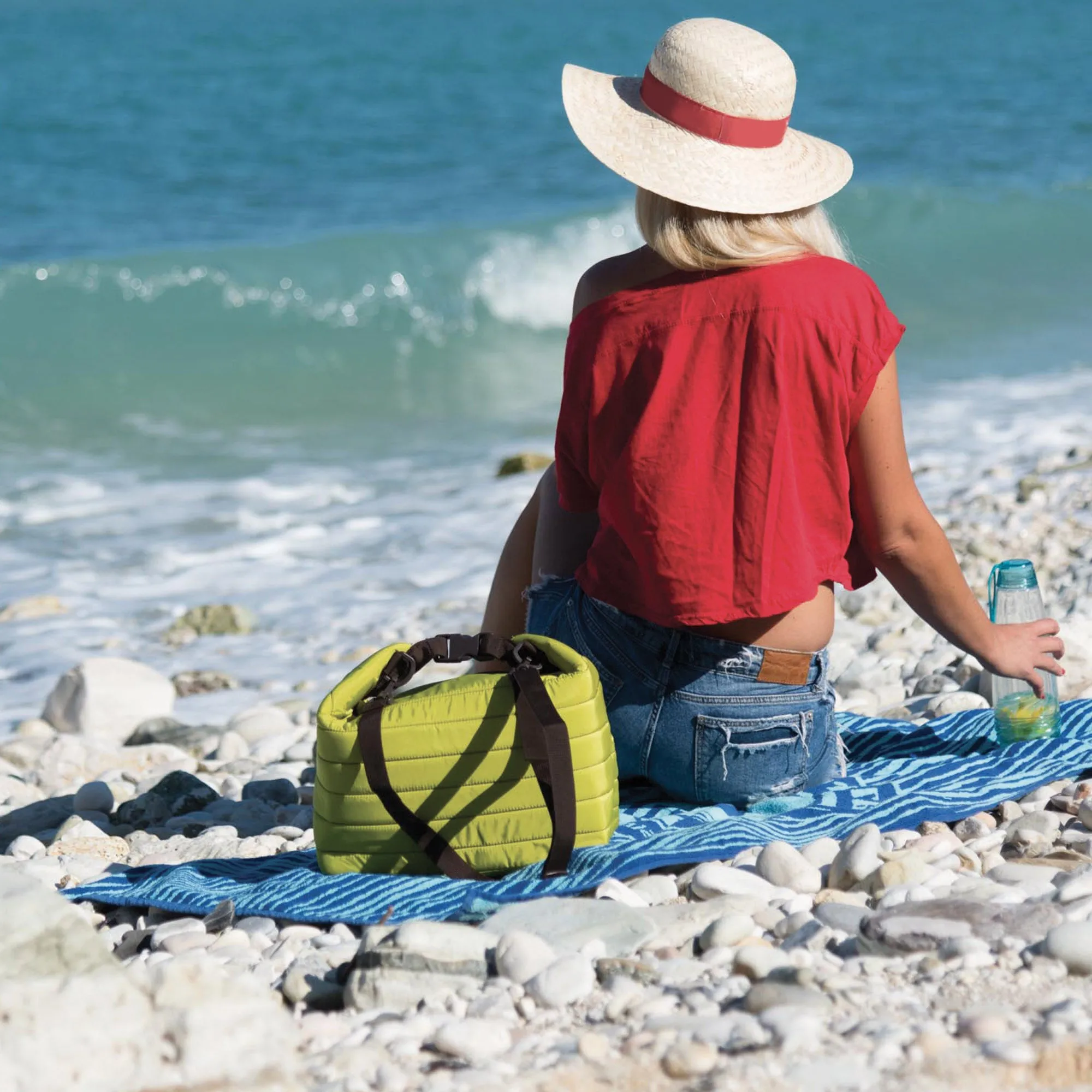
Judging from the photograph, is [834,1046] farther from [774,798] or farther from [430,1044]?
[774,798]

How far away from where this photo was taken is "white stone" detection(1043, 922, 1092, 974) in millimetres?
1946

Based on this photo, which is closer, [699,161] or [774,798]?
[699,161]

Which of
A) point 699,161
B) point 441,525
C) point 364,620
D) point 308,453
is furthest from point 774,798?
point 308,453

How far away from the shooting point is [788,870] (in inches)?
95.5

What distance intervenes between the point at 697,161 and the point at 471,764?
1.08 meters

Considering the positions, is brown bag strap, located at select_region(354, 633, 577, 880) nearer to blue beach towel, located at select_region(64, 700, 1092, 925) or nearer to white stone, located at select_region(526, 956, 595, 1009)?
blue beach towel, located at select_region(64, 700, 1092, 925)

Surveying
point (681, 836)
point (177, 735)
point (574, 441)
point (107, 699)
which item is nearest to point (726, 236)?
point (574, 441)

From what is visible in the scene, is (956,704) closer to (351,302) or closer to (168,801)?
(168,801)

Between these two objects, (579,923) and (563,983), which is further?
(579,923)

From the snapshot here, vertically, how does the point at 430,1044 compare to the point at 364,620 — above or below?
above

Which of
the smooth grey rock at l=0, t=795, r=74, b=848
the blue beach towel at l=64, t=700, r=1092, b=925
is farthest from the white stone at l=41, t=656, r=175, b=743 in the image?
the blue beach towel at l=64, t=700, r=1092, b=925

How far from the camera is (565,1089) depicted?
5.84 ft

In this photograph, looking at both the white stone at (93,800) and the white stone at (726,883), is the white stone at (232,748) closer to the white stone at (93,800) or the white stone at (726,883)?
the white stone at (93,800)

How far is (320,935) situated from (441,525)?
4.20 m
